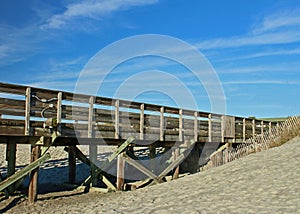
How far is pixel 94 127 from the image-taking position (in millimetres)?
13797

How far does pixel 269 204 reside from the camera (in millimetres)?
9375

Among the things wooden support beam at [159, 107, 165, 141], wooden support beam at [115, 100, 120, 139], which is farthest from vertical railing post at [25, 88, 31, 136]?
wooden support beam at [159, 107, 165, 141]

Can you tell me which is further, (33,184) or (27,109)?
(33,184)

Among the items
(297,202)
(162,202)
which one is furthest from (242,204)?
(162,202)

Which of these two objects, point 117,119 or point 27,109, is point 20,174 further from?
point 117,119

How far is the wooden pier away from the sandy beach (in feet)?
3.92

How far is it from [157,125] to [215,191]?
224 inches

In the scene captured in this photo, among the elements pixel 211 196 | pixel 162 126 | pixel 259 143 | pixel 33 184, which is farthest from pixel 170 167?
pixel 259 143

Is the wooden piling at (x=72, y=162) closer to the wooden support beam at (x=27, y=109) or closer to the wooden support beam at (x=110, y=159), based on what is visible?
the wooden support beam at (x=110, y=159)

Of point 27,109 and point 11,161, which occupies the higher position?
point 27,109

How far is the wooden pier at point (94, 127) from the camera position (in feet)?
38.0

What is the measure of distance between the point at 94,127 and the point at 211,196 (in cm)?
484

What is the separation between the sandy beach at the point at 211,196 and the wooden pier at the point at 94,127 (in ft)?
3.92

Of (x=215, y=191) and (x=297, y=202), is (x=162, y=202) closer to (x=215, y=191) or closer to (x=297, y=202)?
(x=215, y=191)
